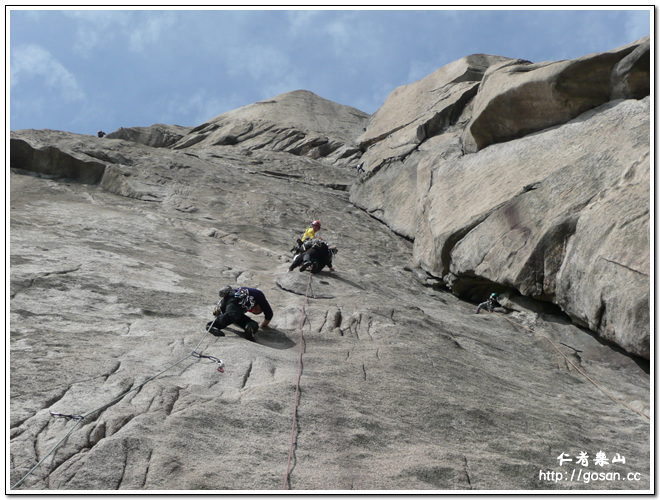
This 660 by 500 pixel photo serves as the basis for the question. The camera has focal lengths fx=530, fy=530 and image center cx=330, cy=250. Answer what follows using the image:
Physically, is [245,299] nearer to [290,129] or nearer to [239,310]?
[239,310]

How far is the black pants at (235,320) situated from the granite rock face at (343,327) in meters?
0.28

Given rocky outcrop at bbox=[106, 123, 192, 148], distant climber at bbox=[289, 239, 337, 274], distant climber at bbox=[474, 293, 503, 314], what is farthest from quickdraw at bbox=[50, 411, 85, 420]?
rocky outcrop at bbox=[106, 123, 192, 148]

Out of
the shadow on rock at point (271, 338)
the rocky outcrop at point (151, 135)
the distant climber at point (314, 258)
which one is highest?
the rocky outcrop at point (151, 135)

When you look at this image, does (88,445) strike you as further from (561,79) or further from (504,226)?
(561,79)

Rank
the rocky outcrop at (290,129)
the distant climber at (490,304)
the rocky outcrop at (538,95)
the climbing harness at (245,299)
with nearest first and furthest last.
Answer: the climbing harness at (245,299), the distant climber at (490,304), the rocky outcrop at (538,95), the rocky outcrop at (290,129)

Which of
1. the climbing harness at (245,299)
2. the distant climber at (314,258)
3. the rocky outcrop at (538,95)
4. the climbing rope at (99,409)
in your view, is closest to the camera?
the climbing rope at (99,409)

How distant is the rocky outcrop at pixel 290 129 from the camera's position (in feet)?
95.2

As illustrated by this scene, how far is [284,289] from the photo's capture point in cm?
1068

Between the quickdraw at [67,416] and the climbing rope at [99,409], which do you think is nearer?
the climbing rope at [99,409]

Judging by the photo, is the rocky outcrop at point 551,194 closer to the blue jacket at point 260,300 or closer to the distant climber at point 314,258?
the distant climber at point 314,258

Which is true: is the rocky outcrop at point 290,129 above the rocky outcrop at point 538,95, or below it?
above

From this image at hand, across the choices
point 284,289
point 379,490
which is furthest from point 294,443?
point 284,289

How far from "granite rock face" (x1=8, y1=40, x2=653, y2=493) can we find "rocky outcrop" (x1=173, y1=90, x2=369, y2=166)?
397 inches

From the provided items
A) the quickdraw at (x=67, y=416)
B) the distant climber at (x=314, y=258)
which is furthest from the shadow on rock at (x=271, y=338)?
the distant climber at (x=314, y=258)
